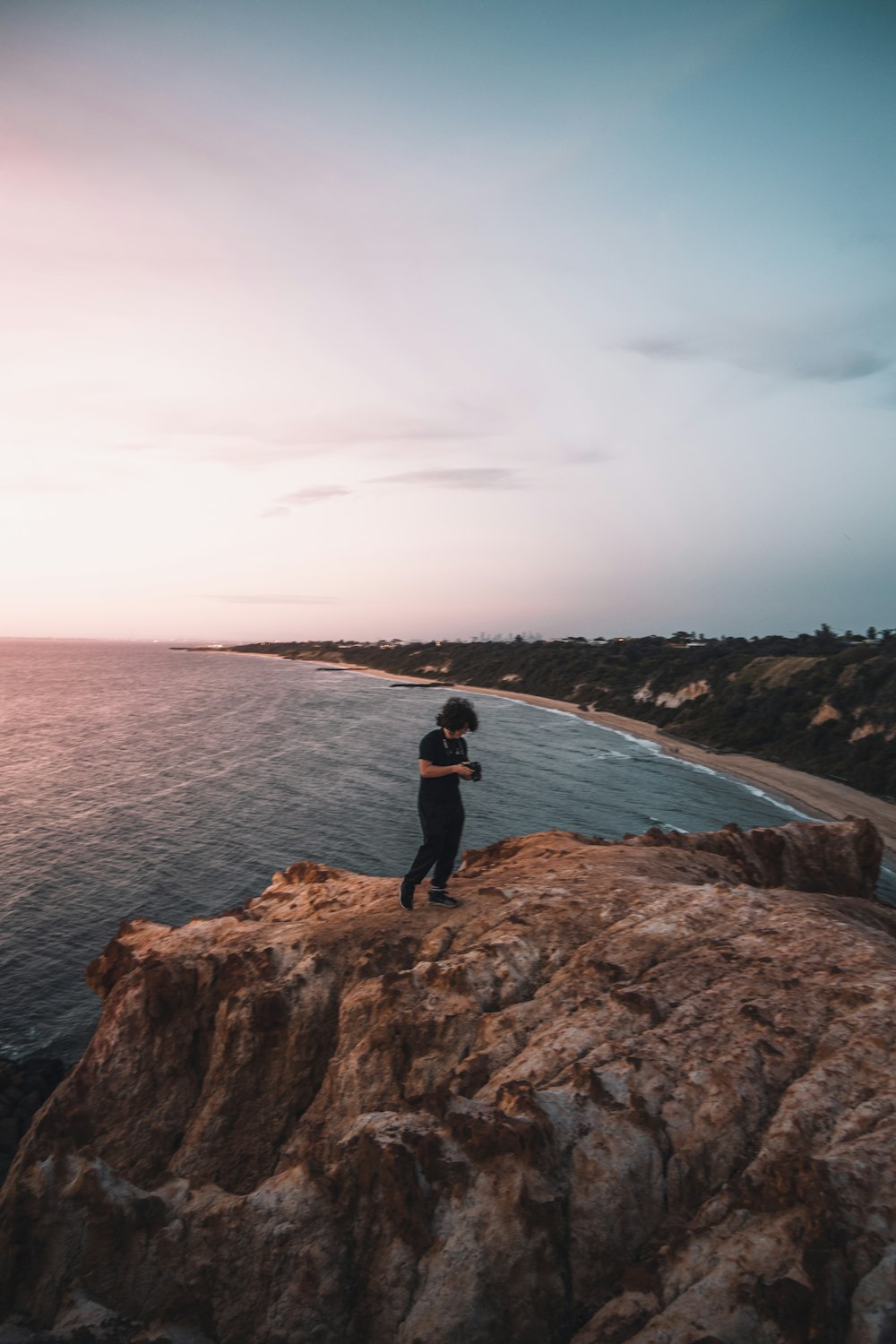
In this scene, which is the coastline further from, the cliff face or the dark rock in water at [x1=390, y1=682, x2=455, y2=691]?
the dark rock in water at [x1=390, y1=682, x2=455, y2=691]

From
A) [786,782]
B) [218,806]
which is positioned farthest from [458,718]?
[786,782]

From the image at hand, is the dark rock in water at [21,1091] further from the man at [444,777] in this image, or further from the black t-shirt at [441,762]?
the black t-shirt at [441,762]

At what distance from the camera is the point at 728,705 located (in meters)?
72.1

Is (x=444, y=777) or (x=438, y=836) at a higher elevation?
(x=444, y=777)

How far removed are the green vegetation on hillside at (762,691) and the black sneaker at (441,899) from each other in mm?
46193

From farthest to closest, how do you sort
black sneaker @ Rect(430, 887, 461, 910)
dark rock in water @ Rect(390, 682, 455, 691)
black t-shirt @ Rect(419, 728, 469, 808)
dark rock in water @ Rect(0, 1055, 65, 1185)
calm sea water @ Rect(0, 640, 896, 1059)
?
dark rock in water @ Rect(390, 682, 455, 691)
calm sea water @ Rect(0, 640, 896, 1059)
dark rock in water @ Rect(0, 1055, 65, 1185)
black sneaker @ Rect(430, 887, 461, 910)
black t-shirt @ Rect(419, 728, 469, 808)

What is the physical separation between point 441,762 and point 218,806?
98.7ft

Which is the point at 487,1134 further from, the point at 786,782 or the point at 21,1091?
the point at 786,782

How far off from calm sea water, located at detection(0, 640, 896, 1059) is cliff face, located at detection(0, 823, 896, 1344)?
9.73 m

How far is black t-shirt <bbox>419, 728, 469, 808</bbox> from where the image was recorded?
950 cm

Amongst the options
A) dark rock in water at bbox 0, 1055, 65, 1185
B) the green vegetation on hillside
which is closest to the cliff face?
dark rock in water at bbox 0, 1055, 65, 1185

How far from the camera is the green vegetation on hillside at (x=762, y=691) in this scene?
54.6 m

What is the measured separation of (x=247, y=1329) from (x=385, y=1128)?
1873 mm

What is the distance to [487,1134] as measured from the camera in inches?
236
